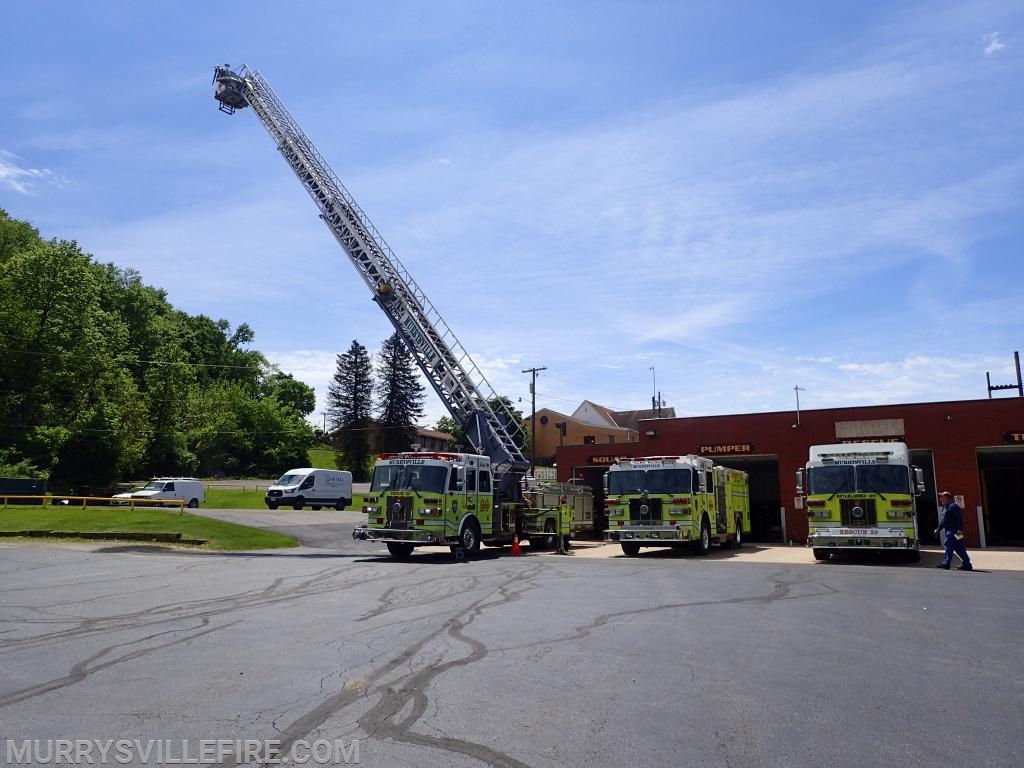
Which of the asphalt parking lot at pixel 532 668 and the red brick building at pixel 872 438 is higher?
the red brick building at pixel 872 438

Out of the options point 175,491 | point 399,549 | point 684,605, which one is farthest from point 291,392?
point 684,605

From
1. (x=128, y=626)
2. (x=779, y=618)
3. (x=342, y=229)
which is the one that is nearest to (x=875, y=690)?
(x=779, y=618)

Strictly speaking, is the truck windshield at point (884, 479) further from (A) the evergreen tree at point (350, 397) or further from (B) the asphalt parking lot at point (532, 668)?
(A) the evergreen tree at point (350, 397)

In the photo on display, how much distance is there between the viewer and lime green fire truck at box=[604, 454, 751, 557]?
21438mm

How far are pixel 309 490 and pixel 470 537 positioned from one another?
22.9 m

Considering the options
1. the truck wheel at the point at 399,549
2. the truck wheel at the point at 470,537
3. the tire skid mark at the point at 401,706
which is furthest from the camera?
the truck wheel at the point at 399,549

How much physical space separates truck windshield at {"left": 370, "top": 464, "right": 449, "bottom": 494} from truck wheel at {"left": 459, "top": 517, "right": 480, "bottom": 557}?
147 centimetres

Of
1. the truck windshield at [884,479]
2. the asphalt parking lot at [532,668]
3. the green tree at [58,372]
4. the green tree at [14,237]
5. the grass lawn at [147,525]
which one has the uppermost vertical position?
the green tree at [14,237]

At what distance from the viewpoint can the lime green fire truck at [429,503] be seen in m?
19.4

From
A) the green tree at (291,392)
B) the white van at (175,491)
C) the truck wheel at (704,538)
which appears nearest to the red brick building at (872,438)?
the truck wheel at (704,538)

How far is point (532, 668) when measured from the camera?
23.0 ft

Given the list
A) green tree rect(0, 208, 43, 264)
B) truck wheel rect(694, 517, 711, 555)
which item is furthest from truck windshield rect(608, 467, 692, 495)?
Answer: green tree rect(0, 208, 43, 264)

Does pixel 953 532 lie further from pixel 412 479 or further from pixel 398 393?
pixel 398 393

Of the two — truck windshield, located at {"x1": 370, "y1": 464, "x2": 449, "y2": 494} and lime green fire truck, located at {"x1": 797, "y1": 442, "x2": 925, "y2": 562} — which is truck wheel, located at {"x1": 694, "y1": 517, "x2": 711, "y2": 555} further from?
truck windshield, located at {"x1": 370, "y1": 464, "x2": 449, "y2": 494}
